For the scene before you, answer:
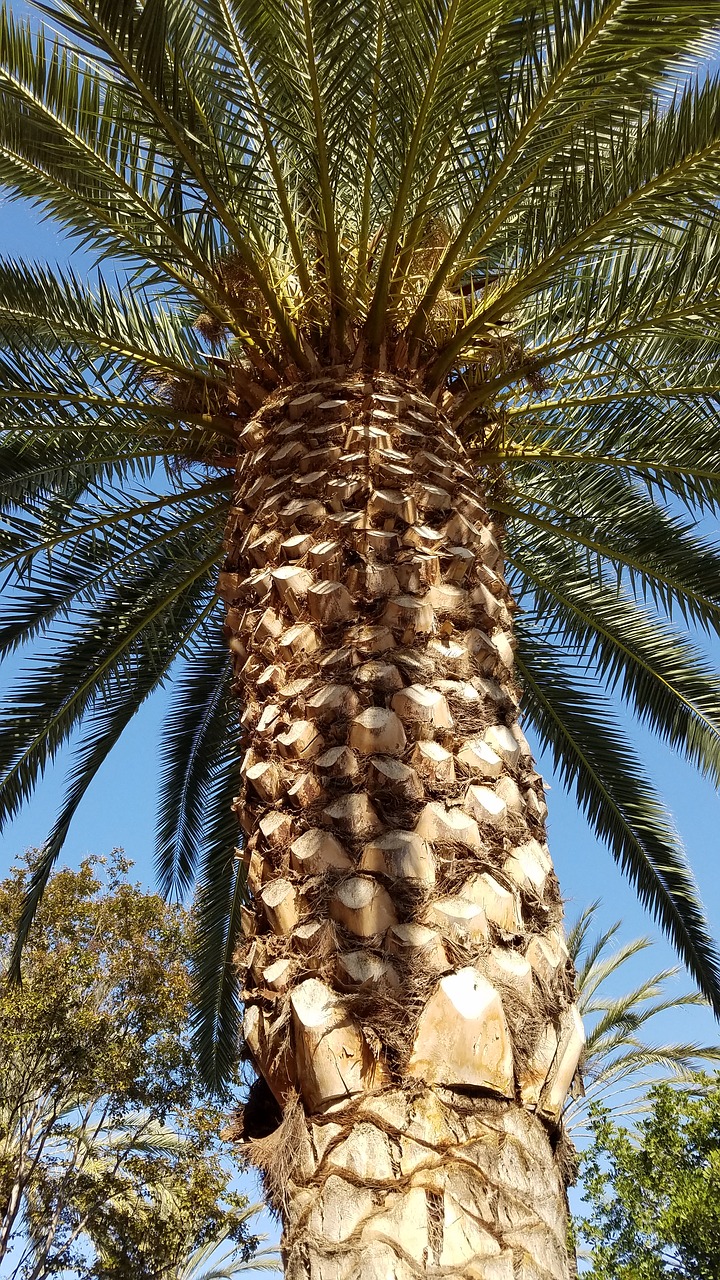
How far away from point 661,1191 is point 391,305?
11115mm

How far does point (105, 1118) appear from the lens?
12.5 m

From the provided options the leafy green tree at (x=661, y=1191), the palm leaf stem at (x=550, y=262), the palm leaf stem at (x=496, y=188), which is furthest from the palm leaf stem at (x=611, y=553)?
the leafy green tree at (x=661, y=1191)

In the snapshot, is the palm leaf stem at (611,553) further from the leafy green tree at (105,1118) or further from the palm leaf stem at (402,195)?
the leafy green tree at (105,1118)

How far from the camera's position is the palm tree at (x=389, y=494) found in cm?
250

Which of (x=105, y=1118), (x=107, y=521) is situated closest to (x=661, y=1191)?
(x=105, y=1118)

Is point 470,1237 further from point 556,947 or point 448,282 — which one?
point 448,282

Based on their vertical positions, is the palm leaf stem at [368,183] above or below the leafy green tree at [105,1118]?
above

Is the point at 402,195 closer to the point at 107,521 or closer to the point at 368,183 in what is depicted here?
the point at 368,183

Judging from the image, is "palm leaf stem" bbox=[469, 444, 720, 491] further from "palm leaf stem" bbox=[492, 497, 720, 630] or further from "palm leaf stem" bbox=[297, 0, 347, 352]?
"palm leaf stem" bbox=[297, 0, 347, 352]

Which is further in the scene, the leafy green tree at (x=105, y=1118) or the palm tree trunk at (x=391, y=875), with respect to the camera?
the leafy green tree at (x=105, y=1118)

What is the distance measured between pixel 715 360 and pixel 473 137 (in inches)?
74.6

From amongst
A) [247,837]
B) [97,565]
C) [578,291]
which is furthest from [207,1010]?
[578,291]

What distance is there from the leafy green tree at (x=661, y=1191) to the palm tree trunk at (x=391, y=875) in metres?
9.56

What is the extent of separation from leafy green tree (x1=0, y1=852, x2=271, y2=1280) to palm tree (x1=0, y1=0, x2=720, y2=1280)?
22.5ft
